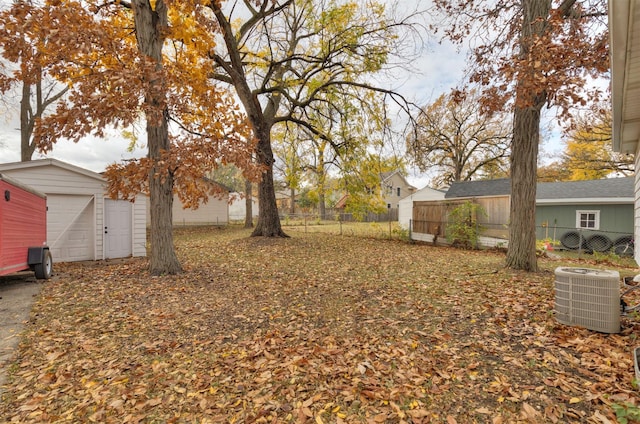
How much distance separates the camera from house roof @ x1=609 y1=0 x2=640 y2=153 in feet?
7.87

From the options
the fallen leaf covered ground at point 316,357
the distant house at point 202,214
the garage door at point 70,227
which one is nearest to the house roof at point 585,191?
the fallen leaf covered ground at point 316,357

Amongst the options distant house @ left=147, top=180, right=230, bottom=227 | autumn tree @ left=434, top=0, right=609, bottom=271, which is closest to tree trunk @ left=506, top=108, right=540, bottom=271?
autumn tree @ left=434, top=0, right=609, bottom=271

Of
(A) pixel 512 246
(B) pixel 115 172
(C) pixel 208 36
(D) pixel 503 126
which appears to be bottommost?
(A) pixel 512 246

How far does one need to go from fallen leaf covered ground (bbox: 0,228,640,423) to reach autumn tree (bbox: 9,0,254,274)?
7.18ft

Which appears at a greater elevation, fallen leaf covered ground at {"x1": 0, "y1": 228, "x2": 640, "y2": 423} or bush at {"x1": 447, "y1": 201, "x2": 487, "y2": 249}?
bush at {"x1": 447, "y1": 201, "x2": 487, "y2": 249}

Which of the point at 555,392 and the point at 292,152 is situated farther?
the point at 292,152

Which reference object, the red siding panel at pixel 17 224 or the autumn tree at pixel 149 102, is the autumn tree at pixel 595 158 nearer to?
the autumn tree at pixel 149 102

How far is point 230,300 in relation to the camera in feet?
16.1

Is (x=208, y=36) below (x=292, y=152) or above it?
above

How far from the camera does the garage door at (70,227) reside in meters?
8.64

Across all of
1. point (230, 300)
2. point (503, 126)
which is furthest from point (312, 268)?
point (503, 126)

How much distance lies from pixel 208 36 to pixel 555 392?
9649 millimetres

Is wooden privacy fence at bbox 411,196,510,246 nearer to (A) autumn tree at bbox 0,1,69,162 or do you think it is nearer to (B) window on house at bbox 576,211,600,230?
(B) window on house at bbox 576,211,600,230

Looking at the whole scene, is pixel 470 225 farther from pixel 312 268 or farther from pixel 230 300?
pixel 230 300
